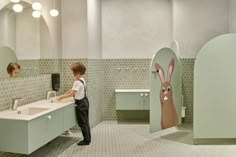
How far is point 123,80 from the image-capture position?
6828mm

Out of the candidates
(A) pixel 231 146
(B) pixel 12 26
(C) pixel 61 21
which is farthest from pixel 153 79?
(B) pixel 12 26

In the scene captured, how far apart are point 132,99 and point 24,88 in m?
2.56

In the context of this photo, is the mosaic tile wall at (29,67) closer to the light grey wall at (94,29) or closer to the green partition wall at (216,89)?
the light grey wall at (94,29)

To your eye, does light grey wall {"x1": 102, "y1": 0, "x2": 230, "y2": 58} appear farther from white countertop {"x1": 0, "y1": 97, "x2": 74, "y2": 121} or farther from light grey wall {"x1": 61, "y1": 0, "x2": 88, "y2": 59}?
white countertop {"x1": 0, "y1": 97, "x2": 74, "y2": 121}

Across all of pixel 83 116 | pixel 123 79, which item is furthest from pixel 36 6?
pixel 123 79

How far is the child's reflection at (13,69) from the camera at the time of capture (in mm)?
4304

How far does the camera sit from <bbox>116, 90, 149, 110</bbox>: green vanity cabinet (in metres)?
6.41

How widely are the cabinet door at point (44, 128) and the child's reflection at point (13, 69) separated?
0.85 metres

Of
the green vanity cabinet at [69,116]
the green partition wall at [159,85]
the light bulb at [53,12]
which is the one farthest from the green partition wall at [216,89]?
the light bulb at [53,12]

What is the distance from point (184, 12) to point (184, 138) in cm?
267

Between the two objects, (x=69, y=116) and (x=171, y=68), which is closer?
(x=69, y=116)

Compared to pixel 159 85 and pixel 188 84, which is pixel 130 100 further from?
pixel 188 84

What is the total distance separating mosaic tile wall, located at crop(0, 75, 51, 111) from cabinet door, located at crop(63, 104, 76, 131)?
62cm

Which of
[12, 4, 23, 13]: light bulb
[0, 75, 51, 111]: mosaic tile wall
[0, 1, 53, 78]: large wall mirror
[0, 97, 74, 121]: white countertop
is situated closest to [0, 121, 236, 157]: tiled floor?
[0, 97, 74, 121]: white countertop
